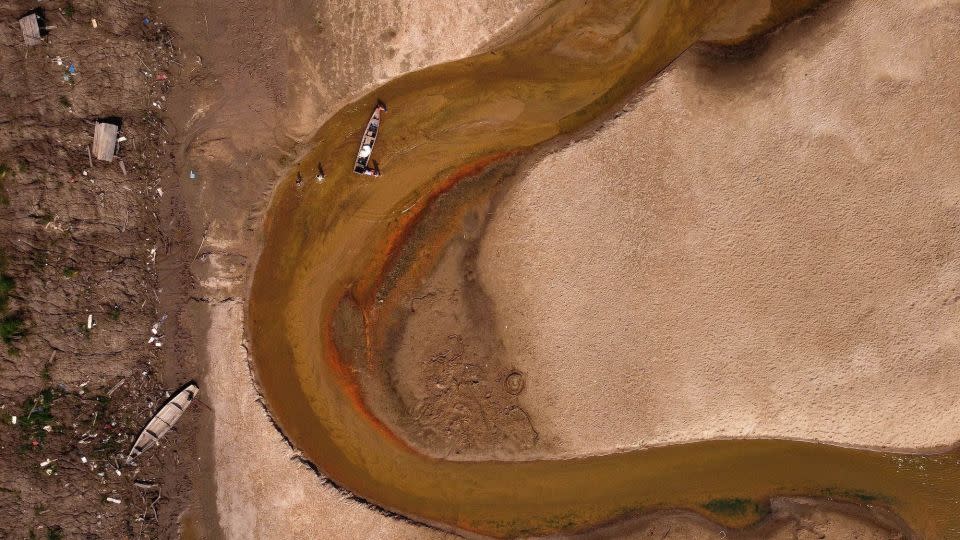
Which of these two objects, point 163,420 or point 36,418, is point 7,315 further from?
point 163,420

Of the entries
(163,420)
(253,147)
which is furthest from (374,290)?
(163,420)

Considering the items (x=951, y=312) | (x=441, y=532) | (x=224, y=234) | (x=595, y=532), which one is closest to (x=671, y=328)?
(x=595, y=532)

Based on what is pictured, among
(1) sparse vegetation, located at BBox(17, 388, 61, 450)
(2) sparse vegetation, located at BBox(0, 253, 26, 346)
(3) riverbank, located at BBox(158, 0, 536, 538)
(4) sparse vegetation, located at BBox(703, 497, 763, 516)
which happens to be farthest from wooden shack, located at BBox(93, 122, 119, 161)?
(4) sparse vegetation, located at BBox(703, 497, 763, 516)

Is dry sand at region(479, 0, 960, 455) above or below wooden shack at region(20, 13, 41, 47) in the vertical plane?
below

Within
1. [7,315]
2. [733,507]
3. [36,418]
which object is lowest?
[733,507]

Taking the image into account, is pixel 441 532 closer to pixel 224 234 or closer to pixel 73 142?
pixel 224 234

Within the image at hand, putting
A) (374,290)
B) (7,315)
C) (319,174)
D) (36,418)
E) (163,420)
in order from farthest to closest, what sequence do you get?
(374,290) < (319,174) < (163,420) < (36,418) < (7,315)

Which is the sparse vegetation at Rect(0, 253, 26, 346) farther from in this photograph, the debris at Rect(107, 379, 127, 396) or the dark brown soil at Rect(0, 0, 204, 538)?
the debris at Rect(107, 379, 127, 396)
